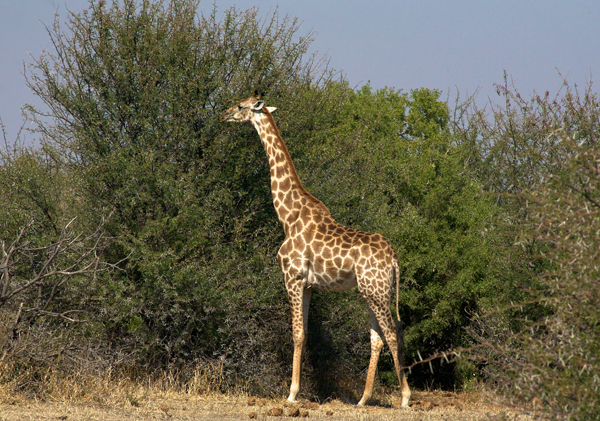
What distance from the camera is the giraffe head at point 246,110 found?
10.1 meters

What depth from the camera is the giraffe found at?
9172 millimetres

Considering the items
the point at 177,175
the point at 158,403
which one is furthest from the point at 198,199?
the point at 158,403

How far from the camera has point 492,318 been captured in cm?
1158

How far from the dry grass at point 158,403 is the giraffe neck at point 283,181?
105 inches

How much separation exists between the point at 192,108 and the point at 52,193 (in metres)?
2.88

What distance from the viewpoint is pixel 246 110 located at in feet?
33.5

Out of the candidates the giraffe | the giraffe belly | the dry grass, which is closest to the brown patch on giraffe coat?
the giraffe

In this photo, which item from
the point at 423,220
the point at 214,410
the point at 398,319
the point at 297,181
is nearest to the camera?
the point at 214,410

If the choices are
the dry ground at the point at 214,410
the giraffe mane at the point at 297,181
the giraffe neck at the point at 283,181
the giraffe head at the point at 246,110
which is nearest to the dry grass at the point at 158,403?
the dry ground at the point at 214,410

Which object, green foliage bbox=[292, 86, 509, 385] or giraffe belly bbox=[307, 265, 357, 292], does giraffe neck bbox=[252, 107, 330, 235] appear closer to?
giraffe belly bbox=[307, 265, 357, 292]

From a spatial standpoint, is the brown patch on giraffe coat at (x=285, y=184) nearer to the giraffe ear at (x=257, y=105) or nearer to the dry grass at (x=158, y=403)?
the giraffe ear at (x=257, y=105)

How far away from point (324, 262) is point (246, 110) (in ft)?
9.04

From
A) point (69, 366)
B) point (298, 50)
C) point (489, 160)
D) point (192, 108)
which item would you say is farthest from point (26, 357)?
point (489, 160)

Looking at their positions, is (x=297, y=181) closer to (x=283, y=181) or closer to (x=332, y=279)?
(x=283, y=181)
